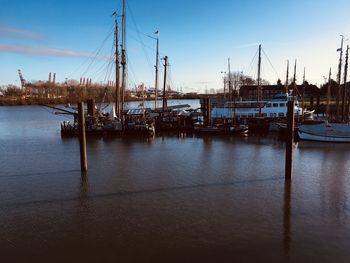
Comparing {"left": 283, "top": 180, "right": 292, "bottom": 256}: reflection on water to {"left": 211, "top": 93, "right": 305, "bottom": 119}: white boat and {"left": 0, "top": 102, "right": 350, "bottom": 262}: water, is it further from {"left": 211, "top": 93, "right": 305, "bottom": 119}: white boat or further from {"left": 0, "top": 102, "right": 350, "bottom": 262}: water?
{"left": 211, "top": 93, "right": 305, "bottom": 119}: white boat

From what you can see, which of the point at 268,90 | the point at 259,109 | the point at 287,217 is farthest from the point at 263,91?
the point at 287,217

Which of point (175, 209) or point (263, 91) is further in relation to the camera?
point (263, 91)

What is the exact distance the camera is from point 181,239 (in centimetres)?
1212

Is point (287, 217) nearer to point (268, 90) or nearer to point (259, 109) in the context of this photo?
point (259, 109)

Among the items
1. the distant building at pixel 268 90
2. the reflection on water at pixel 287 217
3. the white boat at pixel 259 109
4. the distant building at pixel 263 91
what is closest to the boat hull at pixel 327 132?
the white boat at pixel 259 109

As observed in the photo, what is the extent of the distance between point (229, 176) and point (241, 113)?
36.4 meters

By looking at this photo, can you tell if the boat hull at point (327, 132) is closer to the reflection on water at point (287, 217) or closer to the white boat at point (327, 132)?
the white boat at point (327, 132)

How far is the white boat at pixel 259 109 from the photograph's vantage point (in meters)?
54.1

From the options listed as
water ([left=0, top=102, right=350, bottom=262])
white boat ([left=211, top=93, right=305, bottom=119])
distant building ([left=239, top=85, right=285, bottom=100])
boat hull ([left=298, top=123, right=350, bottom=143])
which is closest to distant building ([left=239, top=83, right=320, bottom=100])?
distant building ([left=239, top=85, right=285, bottom=100])

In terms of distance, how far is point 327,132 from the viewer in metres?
37.8

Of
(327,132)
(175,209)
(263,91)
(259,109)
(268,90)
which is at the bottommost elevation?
(175,209)

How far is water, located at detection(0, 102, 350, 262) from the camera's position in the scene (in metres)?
11.3

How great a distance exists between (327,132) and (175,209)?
1152 inches

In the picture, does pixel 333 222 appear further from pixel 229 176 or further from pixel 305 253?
pixel 229 176
